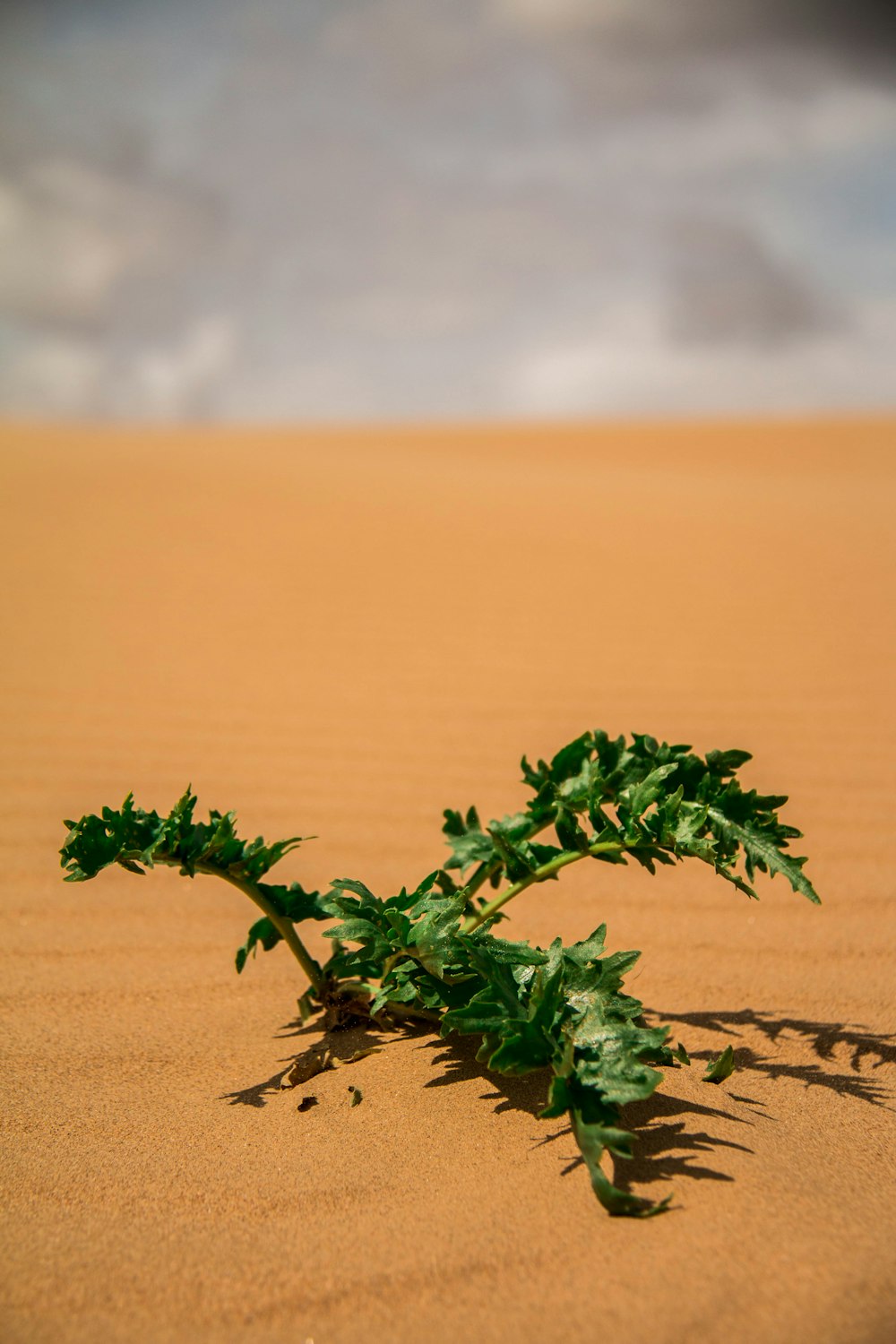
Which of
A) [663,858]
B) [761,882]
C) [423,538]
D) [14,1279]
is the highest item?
[423,538]

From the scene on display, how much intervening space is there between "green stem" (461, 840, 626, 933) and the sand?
25 centimetres

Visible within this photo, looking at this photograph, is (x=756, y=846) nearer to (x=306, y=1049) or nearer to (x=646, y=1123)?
Result: (x=646, y=1123)

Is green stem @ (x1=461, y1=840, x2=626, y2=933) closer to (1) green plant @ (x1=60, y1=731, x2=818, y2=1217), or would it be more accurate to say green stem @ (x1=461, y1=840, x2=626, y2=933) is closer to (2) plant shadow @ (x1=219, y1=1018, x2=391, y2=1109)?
(1) green plant @ (x1=60, y1=731, x2=818, y2=1217)

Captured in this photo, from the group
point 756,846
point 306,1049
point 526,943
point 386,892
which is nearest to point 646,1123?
point 526,943

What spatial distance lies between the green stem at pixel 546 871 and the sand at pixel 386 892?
251mm

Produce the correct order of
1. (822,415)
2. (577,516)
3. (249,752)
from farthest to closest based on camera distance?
(822,415) < (577,516) < (249,752)

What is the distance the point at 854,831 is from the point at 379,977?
6.87ft

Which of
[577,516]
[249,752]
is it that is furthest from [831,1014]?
[577,516]

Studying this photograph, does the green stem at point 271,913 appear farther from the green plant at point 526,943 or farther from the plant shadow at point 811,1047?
the plant shadow at point 811,1047

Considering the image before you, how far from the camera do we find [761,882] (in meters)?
2.96

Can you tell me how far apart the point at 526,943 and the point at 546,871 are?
0.23m

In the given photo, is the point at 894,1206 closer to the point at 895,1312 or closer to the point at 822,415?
the point at 895,1312

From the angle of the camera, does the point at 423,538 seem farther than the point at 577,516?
No

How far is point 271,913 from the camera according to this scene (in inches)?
71.6
